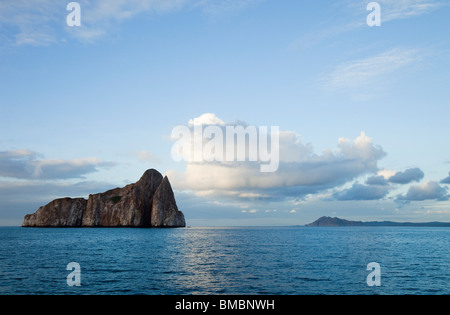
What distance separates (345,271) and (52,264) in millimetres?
47365

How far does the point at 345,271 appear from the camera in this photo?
Answer: 4900cm
